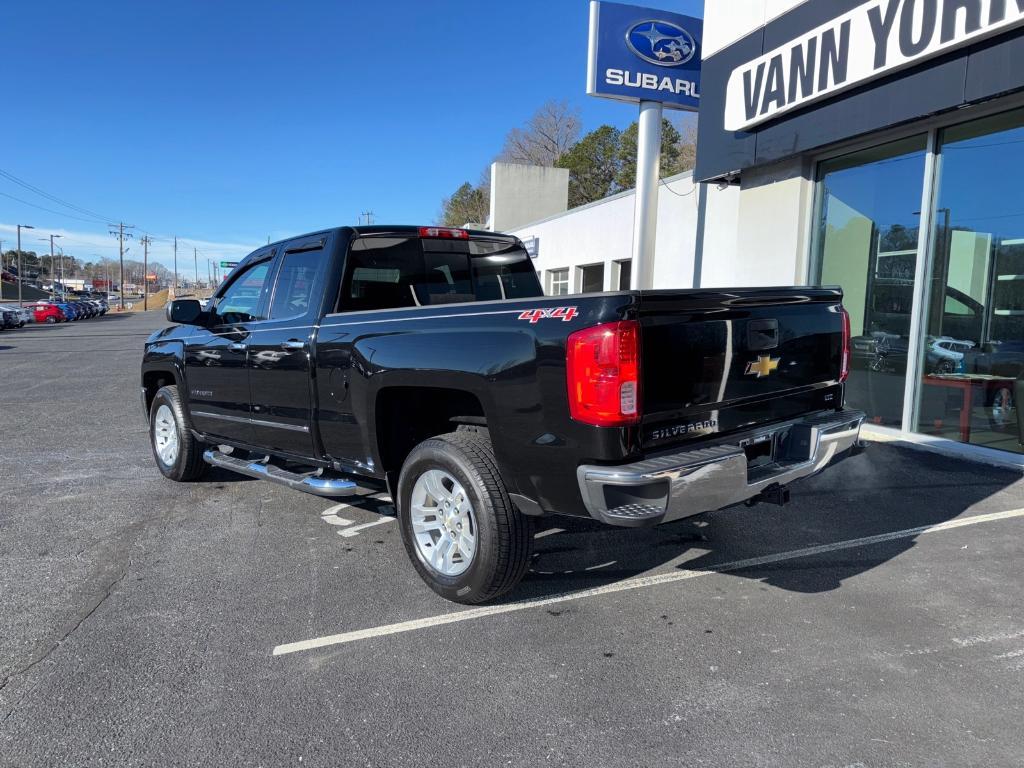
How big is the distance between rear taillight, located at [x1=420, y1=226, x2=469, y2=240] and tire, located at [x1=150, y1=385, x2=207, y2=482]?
2.64m

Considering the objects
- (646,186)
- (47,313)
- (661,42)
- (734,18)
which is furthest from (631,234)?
(47,313)

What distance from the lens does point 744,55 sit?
31.2 feet

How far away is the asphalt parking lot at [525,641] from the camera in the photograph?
2.63 meters

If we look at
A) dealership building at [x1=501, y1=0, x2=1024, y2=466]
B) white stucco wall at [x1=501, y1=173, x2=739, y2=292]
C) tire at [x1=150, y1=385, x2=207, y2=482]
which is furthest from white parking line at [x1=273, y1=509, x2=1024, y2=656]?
white stucco wall at [x1=501, y1=173, x2=739, y2=292]

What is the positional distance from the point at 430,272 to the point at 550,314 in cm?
204

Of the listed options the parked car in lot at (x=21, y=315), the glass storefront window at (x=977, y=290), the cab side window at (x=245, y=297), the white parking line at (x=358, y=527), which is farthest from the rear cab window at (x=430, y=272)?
the parked car in lot at (x=21, y=315)

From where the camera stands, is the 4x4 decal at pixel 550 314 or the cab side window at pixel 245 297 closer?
the 4x4 decal at pixel 550 314

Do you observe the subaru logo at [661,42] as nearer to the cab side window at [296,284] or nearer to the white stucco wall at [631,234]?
the white stucco wall at [631,234]

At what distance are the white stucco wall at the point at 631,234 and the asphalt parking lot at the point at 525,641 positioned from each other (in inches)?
277

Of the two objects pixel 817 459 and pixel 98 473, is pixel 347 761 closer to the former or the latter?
pixel 817 459

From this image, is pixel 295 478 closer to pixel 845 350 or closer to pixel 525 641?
pixel 525 641

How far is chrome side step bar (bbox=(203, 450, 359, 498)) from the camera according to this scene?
434cm

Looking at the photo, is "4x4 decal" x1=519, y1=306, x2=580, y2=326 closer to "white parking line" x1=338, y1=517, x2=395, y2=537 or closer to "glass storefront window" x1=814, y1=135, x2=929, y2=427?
"white parking line" x1=338, y1=517, x2=395, y2=537

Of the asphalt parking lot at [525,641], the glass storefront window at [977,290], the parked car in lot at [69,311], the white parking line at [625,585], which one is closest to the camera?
the asphalt parking lot at [525,641]
